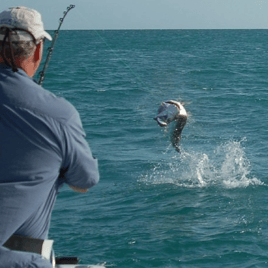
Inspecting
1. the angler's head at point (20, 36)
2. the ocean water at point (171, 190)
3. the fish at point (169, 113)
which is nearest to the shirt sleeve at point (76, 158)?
the angler's head at point (20, 36)

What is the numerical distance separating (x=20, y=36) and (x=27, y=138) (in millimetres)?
352

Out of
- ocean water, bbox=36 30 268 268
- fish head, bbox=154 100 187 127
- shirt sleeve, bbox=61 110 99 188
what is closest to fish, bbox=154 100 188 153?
fish head, bbox=154 100 187 127

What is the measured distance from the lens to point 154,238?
330 inches

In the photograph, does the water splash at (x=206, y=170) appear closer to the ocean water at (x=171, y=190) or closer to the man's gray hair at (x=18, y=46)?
the ocean water at (x=171, y=190)

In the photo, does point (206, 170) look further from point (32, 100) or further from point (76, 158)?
point (32, 100)

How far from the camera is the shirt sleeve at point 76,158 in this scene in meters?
1.83

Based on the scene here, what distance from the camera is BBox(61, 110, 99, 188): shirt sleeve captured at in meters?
1.83

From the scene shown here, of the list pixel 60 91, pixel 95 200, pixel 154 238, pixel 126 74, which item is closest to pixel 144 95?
pixel 60 91

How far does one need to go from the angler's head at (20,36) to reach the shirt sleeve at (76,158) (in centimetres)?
26

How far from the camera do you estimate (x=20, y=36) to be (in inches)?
72.5

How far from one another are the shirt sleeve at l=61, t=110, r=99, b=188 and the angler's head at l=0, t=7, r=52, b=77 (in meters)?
0.26

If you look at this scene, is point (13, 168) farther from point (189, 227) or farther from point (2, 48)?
point (189, 227)

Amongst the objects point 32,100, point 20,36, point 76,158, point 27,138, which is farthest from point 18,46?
point 76,158

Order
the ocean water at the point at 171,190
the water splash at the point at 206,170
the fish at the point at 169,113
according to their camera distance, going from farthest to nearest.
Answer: the water splash at the point at 206,170 → the fish at the point at 169,113 → the ocean water at the point at 171,190
